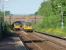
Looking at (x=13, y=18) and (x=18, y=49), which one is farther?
(x=13, y=18)

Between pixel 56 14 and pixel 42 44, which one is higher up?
pixel 56 14

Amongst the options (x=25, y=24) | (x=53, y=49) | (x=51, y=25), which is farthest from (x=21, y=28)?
(x=53, y=49)

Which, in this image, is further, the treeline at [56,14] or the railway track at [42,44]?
the treeline at [56,14]

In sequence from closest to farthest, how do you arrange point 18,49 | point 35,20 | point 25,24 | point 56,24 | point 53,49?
1. point 18,49
2. point 53,49
3. point 56,24
4. point 25,24
5. point 35,20

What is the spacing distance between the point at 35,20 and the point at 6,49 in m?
101

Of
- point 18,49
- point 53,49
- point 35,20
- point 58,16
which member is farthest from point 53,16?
point 18,49

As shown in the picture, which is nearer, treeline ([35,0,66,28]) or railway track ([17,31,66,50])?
railway track ([17,31,66,50])

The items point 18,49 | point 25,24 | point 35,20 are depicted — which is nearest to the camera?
point 18,49

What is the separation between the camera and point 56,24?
72750mm

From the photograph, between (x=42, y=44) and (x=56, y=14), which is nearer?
(x=42, y=44)

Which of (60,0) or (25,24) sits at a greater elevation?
(60,0)

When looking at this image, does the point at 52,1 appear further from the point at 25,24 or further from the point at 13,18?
the point at 13,18

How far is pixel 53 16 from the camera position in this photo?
79250 millimetres

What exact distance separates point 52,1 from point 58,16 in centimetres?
650
